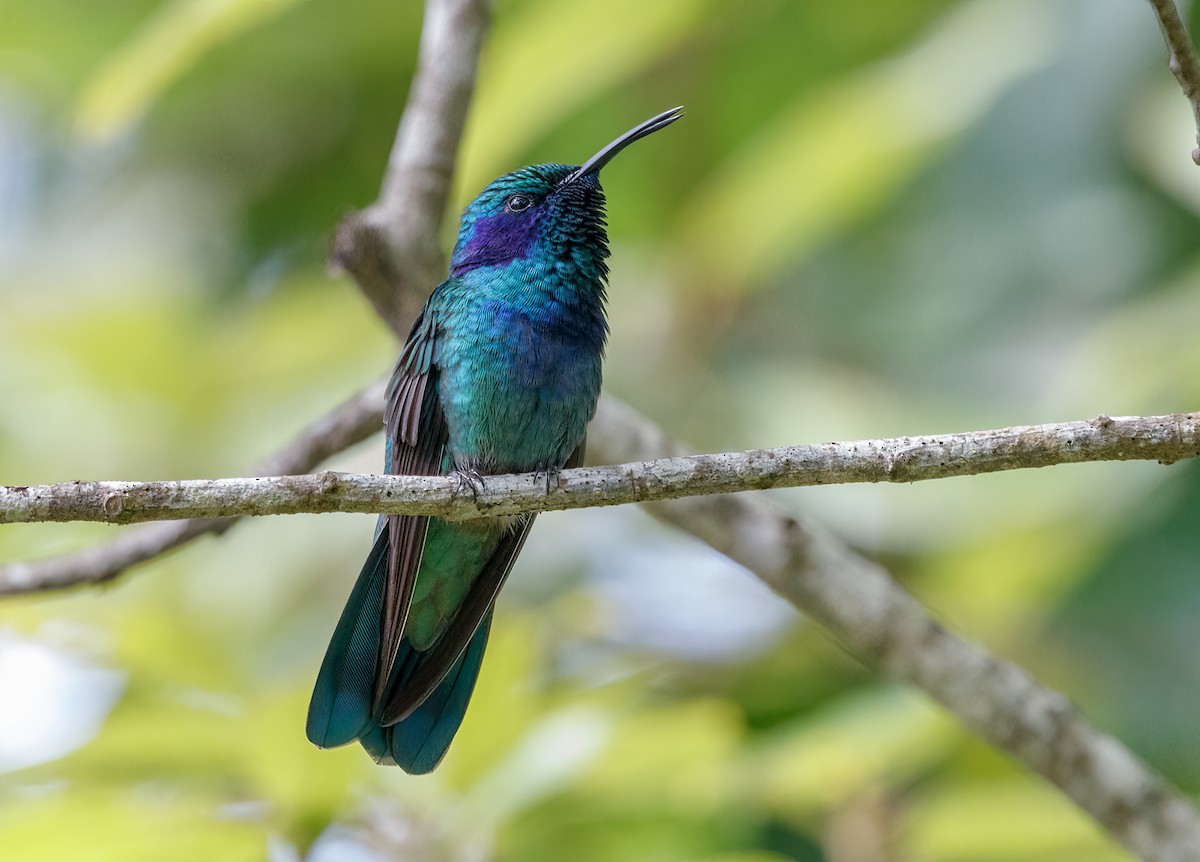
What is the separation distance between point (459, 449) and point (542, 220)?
2.89ft

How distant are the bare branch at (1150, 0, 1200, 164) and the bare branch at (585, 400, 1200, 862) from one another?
5.55 ft

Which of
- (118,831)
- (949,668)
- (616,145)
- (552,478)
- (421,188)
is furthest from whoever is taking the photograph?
(616,145)

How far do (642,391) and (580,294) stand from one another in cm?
209

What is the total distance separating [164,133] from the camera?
7426 millimetres

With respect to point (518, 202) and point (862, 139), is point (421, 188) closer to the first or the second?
point (518, 202)

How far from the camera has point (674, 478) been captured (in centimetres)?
317

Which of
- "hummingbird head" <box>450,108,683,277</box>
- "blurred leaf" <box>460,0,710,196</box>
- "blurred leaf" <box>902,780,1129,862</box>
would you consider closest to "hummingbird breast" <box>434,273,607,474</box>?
"hummingbird head" <box>450,108,683,277</box>

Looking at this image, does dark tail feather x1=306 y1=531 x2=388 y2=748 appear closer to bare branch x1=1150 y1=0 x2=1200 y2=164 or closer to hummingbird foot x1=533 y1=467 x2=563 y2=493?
hummingbird foot x1=533 y1=467 x2=563 y2=493

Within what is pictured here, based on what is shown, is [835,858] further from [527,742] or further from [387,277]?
[387,277]

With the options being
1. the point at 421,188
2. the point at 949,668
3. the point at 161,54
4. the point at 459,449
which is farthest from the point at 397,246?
the point at 949,668

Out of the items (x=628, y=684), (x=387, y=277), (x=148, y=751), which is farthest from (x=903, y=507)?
(x=148, y=751)

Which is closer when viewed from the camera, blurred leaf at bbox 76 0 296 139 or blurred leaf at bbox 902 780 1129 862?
blurred leaf at bbox 902 780 1129 862

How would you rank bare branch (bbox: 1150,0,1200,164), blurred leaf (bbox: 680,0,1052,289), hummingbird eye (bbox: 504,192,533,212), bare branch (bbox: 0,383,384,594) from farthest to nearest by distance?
blurred leaf (bbox: 680,0,1052,289), hummingbird eye (bbox: 504,192,533,212), bare branch (bbox: 0,383,384,594), bare branch (bbox: 1150,0,1200,164)

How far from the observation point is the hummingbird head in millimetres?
4469
